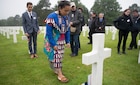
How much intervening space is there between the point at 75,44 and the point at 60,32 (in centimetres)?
246

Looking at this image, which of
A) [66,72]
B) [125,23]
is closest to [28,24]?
[66,72]

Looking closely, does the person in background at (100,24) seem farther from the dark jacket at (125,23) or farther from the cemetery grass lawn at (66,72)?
the cemetery grass lawn at (66,72)

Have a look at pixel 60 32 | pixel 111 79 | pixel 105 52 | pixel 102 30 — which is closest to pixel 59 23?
pixel 60 32

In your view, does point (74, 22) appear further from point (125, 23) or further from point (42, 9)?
point (42, 9)

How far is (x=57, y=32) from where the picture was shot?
3512 mm

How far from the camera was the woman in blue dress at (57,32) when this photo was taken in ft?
11.0

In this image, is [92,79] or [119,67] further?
[119,67]

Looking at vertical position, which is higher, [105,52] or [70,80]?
[105,52]

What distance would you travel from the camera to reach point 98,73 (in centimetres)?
282

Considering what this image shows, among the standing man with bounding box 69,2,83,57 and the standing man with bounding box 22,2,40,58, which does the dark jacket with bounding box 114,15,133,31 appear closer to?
the standing man with bounding box 69,2,83,57

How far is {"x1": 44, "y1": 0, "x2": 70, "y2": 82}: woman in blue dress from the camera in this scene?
3352 mm

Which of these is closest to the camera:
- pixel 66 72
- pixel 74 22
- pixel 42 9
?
pixel 66 72

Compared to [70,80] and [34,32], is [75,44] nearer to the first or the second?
[34,32]

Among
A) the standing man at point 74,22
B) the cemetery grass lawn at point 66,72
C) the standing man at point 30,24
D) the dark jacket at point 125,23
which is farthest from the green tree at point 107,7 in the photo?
the cemetery grass lawn at point 66,72
